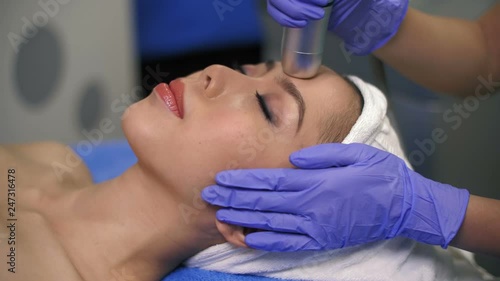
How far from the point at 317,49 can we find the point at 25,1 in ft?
3.41

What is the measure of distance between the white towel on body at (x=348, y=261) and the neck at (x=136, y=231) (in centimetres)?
6

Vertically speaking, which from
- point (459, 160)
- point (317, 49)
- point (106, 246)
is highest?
point (317, 49)

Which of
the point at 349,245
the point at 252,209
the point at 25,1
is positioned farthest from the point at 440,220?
the point at 25,1

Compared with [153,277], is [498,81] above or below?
above

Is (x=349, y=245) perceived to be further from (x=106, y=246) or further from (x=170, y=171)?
(x=106, y=246)

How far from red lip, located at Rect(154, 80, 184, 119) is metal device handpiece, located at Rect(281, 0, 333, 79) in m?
0.24

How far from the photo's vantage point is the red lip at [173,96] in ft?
3.68

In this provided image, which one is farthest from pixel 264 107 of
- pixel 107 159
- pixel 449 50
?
pixel 107 159

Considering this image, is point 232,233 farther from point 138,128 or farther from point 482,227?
point 482,227

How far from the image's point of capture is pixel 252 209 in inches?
42.1

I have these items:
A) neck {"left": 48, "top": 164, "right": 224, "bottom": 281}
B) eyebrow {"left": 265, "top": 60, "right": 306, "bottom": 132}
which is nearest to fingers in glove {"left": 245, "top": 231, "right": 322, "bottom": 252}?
neck {"left": 48, "top": 164, "right": 224, "bottom": 281}

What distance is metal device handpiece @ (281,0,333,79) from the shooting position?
114 cm

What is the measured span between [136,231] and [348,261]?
476 millimetres

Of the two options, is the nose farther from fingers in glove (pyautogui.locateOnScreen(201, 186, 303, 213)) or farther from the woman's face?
fingers in glove (pyautogui.locateOnScreen(201, 186, 303, 213))
